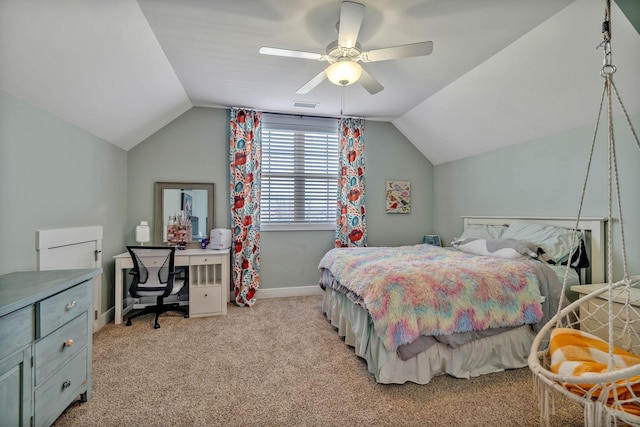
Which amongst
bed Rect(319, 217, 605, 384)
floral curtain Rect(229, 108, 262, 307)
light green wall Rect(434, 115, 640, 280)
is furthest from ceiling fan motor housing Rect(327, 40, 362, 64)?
light green wall Rect(434, 115, 640, 280)

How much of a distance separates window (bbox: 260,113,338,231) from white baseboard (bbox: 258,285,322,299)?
0.87 m

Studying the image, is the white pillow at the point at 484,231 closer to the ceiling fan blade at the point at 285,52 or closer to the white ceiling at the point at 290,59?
the white ceiling at the point at 290,59

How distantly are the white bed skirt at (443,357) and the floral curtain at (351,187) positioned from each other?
2.03 m

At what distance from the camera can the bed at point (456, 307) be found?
1.99 meters

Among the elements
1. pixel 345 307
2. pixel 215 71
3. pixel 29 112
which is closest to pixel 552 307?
pixel 345 307

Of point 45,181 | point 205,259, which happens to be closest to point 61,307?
point 45,181

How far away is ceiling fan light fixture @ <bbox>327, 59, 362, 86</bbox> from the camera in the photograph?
7.10 feet

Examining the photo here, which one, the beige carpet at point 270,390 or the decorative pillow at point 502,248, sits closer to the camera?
the beige carpet at point 270,390

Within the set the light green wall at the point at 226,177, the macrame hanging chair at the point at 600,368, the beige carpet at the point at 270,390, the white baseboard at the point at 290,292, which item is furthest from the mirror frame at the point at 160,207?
the macrame hanging chair at the point at 600,368

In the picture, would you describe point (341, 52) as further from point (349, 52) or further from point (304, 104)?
point (304, 104)

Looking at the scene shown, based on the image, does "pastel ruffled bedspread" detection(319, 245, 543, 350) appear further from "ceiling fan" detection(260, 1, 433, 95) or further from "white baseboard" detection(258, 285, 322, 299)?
"white baseboard" detection(258, 285, 322, 299)

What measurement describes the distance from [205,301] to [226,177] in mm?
1656

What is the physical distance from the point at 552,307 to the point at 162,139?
178 inches

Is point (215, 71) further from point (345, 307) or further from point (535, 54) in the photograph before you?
point (535, 54)
